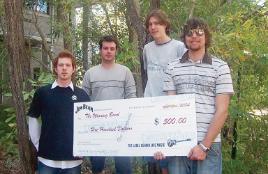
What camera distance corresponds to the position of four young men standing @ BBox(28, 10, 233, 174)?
3.63m

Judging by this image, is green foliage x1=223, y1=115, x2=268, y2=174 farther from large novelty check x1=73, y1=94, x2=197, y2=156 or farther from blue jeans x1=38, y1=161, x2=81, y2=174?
blue jeans x1=38, y1=161, x2=81, y2=174

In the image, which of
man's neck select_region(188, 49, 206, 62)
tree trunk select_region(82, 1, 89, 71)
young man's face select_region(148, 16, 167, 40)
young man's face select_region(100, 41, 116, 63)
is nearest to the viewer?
man's neck select_region(188, 49, 206, 62)

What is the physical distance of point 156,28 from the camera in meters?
4.45

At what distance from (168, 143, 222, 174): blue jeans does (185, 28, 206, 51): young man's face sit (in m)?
0.80

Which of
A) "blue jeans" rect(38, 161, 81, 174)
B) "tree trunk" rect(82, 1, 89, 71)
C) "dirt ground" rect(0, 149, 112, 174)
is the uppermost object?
"tree trunk" rect(82, 1, 89, 71)

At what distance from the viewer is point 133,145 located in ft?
13.3

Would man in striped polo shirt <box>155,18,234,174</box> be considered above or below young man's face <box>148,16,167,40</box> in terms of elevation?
below

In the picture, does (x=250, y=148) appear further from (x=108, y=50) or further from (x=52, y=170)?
(x=52, y=170)

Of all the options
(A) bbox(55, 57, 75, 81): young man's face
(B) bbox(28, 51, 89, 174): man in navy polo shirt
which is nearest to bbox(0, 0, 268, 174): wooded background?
(B) bbox(28, 51, 89, 174): man in navy polo shirt

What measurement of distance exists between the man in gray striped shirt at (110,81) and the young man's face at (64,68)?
2.54 ft

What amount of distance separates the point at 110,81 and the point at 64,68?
88 centimetres

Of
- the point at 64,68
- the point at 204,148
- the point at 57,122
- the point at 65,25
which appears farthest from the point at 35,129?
the point at 65,25

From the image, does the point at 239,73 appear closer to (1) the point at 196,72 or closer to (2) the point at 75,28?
(1) the point at 196,72

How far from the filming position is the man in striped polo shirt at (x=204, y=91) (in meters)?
3.60
